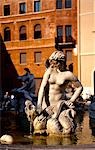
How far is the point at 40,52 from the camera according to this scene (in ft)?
140

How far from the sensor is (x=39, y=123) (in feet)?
23.6

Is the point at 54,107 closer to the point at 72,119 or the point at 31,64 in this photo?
the point at 72,119

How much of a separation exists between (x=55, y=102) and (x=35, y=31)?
35664 millimetres

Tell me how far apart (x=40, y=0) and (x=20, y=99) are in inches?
1199

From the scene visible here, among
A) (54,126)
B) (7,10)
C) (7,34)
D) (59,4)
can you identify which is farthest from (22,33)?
(54,126)

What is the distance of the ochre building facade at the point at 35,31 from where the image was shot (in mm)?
40625

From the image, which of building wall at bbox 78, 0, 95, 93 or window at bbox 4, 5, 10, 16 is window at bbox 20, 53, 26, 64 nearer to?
window at bbox 4, 5, 10, 16

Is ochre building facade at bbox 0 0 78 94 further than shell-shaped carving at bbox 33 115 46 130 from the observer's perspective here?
Yes

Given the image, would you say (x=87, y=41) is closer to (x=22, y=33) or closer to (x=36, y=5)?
(x=36, y=5)

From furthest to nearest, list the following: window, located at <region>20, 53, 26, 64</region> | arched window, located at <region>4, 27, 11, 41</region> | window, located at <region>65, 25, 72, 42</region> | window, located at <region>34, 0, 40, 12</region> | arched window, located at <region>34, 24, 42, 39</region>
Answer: arched window, located at <region>4, 27, 11, 41</region>, window, located at <region>20, 53, 26, 64</region>, window, located at <region>34, 0, 40, 12</region>, arched window, located at <region>34, 24, 42, 39</region>, window, located at <region>65, 25, 72, 42</region>

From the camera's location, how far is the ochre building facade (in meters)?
40.6

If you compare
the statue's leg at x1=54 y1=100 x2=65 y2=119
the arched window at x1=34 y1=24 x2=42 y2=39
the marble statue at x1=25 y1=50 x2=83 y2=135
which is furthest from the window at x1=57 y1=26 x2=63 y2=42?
the statue's leg at x1=54 y1=100 x2=65 y2=119

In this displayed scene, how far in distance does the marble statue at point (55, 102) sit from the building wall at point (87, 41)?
3031 cm

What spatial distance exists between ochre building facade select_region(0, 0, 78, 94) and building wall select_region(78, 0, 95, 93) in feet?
3.07
